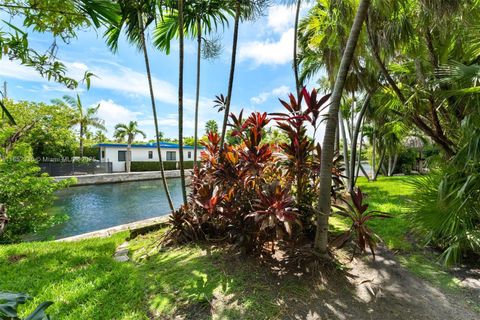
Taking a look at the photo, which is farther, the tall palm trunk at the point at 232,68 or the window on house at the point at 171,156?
the window on house at the point at 171,156

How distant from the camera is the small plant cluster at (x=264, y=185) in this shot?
2.53 metres

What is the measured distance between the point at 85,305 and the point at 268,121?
2.75 meters

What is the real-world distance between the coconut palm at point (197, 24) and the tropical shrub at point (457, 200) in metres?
3.58

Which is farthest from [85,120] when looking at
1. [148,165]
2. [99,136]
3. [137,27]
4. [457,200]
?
[457,200]

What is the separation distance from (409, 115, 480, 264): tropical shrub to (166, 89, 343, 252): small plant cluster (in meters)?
1.03

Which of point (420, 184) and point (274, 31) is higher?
point (274, 31)

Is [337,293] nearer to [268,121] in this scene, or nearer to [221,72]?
[268,121]

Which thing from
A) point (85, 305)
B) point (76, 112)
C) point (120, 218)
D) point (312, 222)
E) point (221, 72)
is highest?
point (76, 112)

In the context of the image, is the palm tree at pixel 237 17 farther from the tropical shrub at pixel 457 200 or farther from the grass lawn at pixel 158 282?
the tropical shrub at pixel 457 200

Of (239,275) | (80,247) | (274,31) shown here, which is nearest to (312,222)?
(239,275)

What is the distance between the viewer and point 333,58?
5988mm

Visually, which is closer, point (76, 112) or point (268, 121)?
point (268, 121)

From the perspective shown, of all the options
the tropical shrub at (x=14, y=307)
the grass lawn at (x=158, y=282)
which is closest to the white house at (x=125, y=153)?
the grass lawn at (x=158, y=282)

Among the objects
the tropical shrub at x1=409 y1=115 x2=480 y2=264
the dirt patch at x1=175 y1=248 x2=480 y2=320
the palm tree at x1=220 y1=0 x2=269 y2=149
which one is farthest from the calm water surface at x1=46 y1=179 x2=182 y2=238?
the tropical shrub at x1=409 y1=115 x2=480 y2=264
